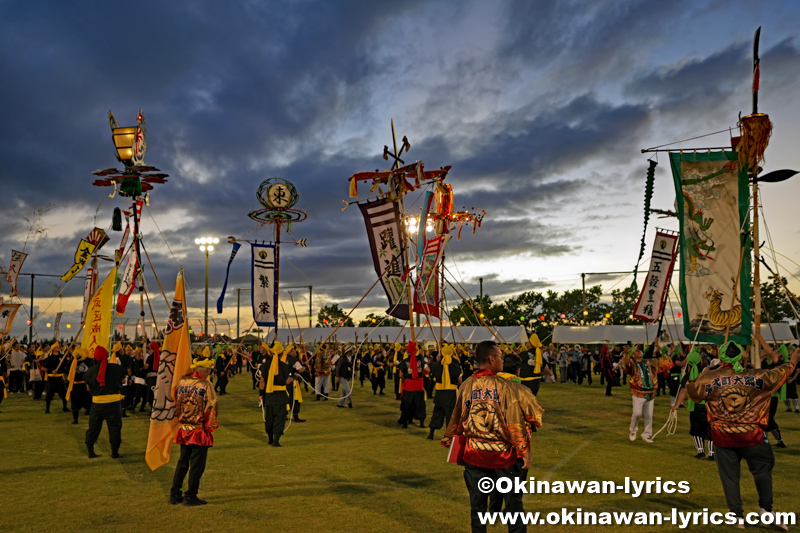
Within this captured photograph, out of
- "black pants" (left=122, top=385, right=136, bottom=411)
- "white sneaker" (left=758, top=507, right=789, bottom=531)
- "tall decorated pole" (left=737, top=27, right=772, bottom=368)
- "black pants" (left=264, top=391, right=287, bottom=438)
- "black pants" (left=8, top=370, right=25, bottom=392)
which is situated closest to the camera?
"white sneaker" (left=758, top=507, right=789, bottom=531)

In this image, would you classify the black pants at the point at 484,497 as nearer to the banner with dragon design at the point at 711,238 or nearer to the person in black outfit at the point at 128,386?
the banner with dragon design at the point at 711,238

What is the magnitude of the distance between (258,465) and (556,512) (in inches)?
202

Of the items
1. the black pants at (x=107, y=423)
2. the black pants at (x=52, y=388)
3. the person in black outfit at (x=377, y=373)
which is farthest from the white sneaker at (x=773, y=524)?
the black pants at (x=52, y=388)

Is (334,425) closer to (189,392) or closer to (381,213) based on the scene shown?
(381,213)

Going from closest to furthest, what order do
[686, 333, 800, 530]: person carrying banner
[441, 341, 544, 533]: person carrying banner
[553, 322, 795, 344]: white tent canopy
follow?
[441, 341, 544, 533]: person carrying banner, [686, 333, 800, 530]: person carrying banner, [553, 322, 795, 344]: white tent canopy

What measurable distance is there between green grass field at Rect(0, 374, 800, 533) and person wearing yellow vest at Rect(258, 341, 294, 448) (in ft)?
1.27

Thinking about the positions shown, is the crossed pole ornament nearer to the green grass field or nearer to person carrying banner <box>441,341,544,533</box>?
the green grass field

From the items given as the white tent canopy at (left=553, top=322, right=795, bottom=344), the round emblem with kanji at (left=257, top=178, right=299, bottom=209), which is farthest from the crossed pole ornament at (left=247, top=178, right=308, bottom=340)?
the white tent canopy at (left=553, top=322, right=795, bottom=344)

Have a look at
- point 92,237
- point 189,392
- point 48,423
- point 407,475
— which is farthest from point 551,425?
point 92,237

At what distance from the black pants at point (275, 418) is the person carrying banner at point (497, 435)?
24.2ft

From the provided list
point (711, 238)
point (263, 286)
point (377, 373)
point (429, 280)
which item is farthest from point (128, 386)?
point (711, 238)

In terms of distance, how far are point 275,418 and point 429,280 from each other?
190 inches

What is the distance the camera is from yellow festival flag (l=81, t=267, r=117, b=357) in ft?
31.4

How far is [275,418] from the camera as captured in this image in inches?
457
